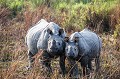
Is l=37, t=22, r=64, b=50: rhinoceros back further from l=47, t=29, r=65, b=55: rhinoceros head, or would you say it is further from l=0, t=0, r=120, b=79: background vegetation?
l=0, t=0, r=120, b=79: background vegetation

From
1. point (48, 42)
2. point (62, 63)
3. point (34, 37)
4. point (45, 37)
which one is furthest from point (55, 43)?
point (34, 37)

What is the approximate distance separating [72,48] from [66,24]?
12.0ft

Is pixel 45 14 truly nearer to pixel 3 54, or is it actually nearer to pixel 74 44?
pixel 3 54

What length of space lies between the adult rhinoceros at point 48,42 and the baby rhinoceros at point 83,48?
0.48 ft

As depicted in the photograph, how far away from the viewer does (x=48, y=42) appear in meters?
5.47

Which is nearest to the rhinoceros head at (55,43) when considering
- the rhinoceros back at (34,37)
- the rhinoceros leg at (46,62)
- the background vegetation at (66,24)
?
the rhinoceros leg at (46,62)

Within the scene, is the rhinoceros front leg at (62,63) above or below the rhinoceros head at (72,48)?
below

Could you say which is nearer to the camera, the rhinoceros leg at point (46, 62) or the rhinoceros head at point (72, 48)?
the rhinoceros head at point (72, 48)

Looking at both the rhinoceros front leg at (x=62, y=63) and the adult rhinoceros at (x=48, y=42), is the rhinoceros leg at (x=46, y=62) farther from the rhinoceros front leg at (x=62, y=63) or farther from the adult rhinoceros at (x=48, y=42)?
the rhinoceros front leg at (x=62, y=63)

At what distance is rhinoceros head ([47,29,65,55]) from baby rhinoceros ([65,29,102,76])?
0.37ft

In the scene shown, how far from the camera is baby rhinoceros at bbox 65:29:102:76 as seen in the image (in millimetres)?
5238

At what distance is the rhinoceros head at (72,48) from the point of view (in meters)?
5.18

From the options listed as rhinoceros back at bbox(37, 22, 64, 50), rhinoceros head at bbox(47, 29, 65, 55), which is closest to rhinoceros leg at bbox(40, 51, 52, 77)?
rhinoceros back at bbox(37, 22, 64, 50)

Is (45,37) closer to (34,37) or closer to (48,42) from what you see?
(48,42)
